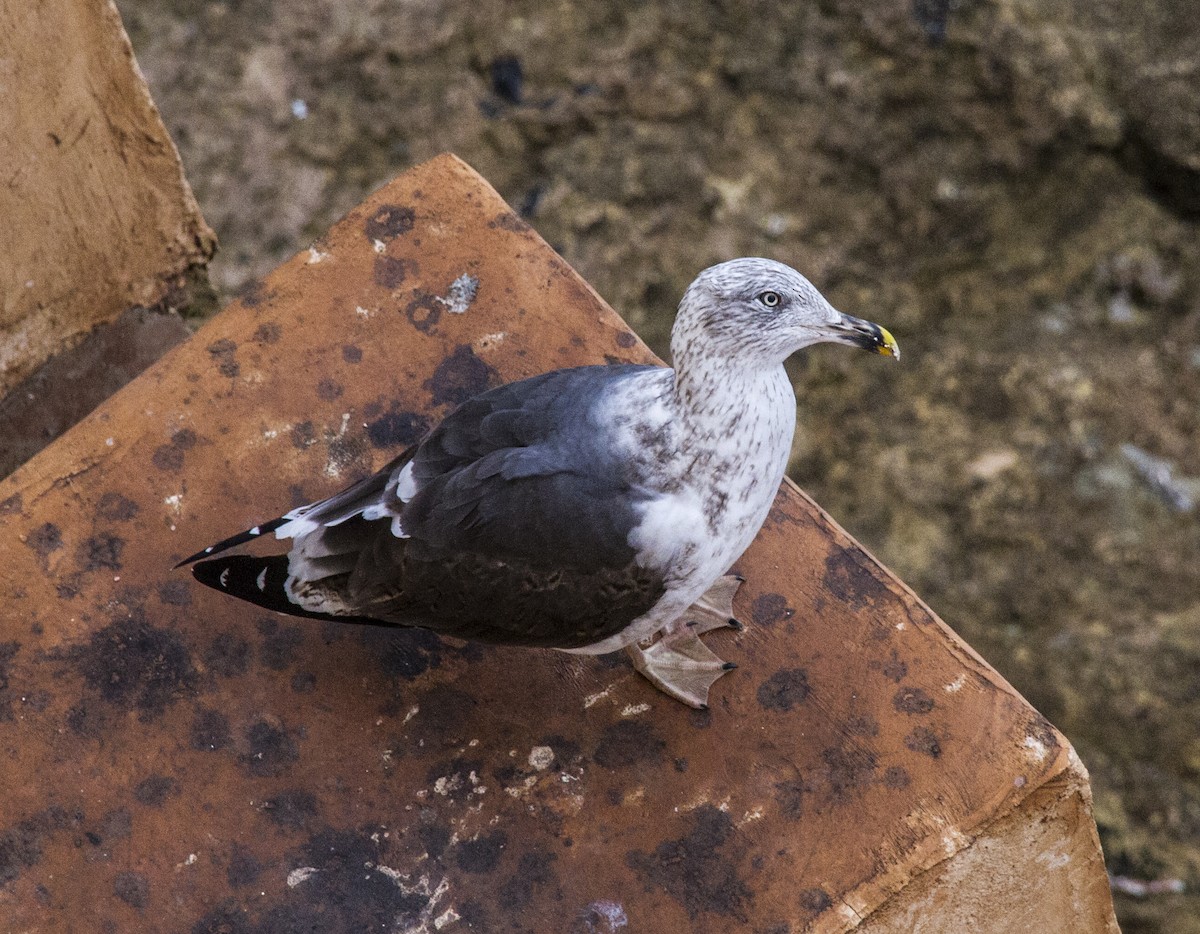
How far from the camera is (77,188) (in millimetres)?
2691

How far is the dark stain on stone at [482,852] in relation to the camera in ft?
6.48

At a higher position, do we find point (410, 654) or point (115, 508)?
point (115, 508)

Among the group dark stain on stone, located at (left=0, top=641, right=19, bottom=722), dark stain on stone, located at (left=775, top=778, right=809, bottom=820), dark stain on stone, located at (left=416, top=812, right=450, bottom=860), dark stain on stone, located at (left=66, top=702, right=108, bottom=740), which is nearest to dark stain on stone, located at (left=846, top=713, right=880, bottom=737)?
dark stain on stone, located at (left=775, top=778, right=809, bottom=820)

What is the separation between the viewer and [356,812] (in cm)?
201

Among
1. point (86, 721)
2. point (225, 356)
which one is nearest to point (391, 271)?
point (225, 356)

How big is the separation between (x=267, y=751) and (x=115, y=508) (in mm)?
544

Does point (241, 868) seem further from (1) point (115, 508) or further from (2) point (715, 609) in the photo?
(2) point (715, 609)

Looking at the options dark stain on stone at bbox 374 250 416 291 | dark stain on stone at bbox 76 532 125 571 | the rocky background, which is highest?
dark stain on stone at bbox 374 250 416 291

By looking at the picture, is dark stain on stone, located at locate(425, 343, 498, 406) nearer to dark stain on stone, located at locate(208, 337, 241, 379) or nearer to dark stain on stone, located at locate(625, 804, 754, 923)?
dark stain on stone, located at locate(208, 337, 241, 379)

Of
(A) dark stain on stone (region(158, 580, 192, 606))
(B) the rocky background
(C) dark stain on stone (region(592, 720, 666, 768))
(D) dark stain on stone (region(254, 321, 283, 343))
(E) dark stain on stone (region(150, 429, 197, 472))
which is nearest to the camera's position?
(C) dark stain on stone (region(592, 720, 666, 768))

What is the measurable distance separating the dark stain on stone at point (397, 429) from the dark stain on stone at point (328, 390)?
87mm

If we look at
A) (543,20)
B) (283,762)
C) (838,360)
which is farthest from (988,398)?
(283,762)

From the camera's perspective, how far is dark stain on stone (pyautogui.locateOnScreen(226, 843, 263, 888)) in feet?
6.39

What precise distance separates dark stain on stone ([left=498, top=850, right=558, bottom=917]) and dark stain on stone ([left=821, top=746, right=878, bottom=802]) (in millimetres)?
447
